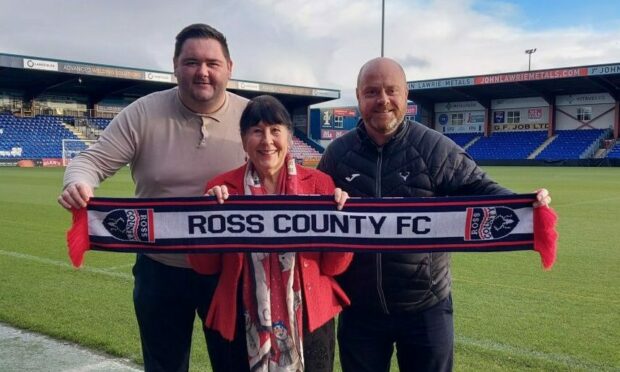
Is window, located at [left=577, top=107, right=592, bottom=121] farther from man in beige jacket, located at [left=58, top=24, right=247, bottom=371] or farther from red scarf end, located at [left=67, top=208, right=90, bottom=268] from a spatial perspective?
red scarf end, located at [left=67, top=208, right=90, bottom=268]

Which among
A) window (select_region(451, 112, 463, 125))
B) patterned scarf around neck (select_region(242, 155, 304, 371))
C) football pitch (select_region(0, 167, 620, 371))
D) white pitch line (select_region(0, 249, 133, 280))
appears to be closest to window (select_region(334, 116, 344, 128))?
window (select_region(451, 112, 463, 125))

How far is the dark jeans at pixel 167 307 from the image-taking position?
2914mm

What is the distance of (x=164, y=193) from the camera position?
9.55 ft

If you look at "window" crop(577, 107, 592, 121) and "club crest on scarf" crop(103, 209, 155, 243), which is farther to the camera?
"window" crop(577, 107, 592, 121)

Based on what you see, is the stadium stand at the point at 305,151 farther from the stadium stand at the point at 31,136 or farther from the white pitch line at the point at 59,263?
the white pitch line at the point at 59,263

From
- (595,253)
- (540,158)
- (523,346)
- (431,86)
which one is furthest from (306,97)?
A: (523,346)

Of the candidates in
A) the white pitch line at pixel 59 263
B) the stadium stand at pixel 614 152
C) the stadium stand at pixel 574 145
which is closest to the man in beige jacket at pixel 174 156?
the white pitch line at pixel 59 263

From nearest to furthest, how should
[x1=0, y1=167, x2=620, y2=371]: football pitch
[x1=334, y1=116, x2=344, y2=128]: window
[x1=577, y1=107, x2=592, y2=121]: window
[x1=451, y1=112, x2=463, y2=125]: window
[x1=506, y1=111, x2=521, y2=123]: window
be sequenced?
[x1=0, y1=167, x2=620, y2=371]: football pitch < [x1=577, y1=107, x2=592, y2=121]: window < [x1=506, y1=111, x2=521, y2=123]: window < [x1=451, y1=112, x2=463, y2=125]: window < [x1=334, y1=116, x2=344, y2=128]: window

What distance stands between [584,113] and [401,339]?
4918 centimetres

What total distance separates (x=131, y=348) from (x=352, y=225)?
2337mm

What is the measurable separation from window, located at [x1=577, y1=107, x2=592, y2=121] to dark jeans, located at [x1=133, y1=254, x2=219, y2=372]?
161 feet

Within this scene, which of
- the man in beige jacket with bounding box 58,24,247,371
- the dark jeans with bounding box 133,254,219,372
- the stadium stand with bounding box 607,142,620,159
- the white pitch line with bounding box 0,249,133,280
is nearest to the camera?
the man in beige jacket with bounding box 58,24,247,371

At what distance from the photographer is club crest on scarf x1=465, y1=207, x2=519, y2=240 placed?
274cm

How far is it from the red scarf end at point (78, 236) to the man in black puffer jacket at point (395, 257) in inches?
50.8
